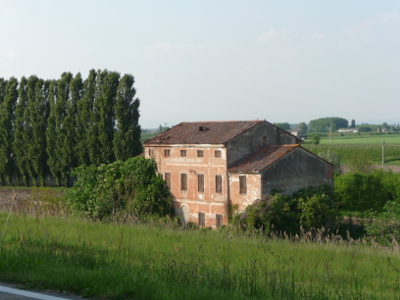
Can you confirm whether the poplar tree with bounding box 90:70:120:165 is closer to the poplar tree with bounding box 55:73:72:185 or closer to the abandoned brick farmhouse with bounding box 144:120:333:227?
the poplar tree with bounding box 55:73:72:185

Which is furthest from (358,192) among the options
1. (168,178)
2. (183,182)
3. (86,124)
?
(86,124)

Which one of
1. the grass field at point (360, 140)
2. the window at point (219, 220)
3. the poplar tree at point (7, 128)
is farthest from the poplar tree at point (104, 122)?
the grass field at point (360, 140)

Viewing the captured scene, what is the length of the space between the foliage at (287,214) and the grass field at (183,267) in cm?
1532

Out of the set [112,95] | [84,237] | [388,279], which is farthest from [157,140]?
[388,279]

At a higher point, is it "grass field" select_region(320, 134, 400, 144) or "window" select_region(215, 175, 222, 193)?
"grass field" select_region(320, 134, 400, 144)

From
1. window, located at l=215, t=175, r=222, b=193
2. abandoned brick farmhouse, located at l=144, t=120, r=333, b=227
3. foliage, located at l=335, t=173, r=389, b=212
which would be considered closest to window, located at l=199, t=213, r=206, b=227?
abandoned brick farmhouse, located at l=144, t=120, r=333, b=227

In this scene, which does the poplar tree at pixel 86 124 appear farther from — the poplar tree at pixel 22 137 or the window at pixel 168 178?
the window at pixel 168 178

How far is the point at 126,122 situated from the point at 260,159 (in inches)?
661

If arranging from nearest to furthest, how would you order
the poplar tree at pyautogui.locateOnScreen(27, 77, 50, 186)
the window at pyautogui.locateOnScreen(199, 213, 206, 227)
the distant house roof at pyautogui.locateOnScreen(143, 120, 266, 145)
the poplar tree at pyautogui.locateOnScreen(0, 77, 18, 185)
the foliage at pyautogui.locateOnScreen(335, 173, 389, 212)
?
the window at pyautogui.locateOnScreen(199, 213, 206, 227) < the distant house roof at pyautogui.locateOnScreen(143, 120, 266, 145) < the foliage at pyautogui.locateOnScreen(335, 173, 389, 212) < the poplar tree at pyautogui.locateOnScreen(27, 77, 50, 186) < the poplar tree at pyautogui.locateOnScreen(0, 77, 18, 185)

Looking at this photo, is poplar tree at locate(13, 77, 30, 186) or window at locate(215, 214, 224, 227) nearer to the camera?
window at locate(215, 214, 224, 227)

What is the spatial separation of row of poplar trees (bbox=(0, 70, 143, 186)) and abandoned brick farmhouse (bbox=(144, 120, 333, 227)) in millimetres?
10167

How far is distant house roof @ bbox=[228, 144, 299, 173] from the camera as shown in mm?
28547

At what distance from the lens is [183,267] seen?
6.80m

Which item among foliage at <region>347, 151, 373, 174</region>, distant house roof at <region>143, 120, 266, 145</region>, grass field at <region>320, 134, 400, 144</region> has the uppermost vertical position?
distant house roof at <region>143, 120, 266, 145</region>
